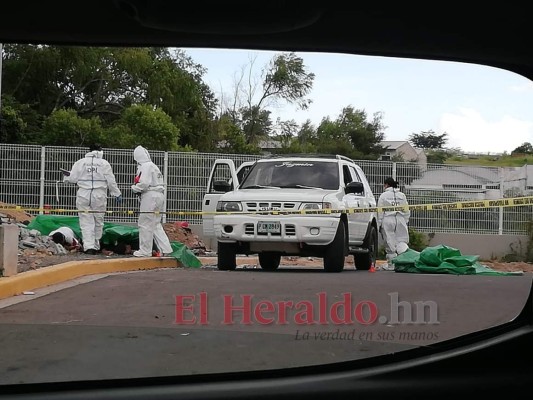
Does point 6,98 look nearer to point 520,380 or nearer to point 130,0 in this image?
point 130,0

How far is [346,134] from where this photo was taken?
338cm

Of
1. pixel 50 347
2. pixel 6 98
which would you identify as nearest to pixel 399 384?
pixel 6 98

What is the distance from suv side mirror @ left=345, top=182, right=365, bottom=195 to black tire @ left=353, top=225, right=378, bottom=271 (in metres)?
0.80

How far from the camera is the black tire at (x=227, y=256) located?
7742 mm

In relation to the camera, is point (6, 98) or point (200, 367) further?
point (200, 367)

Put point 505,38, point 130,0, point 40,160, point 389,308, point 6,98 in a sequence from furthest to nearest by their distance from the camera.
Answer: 1. point 40,160
2. point 389,308
3. point 6,98
4. point 505,38
5. point 130,0

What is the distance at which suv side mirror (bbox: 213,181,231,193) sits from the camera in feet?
22.4

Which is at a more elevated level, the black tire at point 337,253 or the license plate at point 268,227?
the license plate at point 268,227

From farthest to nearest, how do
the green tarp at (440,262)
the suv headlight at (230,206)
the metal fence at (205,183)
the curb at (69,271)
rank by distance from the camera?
the suv headlight at (230,206)
the curb at (69,271)
the green tarp at (440,262)
the metal fence at (205,183)

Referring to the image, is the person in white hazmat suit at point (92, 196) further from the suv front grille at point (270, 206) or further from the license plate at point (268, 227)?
the license plate at point (268, 227)

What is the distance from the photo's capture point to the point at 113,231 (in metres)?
10.1

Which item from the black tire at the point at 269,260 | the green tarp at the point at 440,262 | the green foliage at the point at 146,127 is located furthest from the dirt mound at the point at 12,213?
the green tarp at the point at 440,262

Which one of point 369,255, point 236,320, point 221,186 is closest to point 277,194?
point 221,186

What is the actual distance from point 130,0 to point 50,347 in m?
2.63
